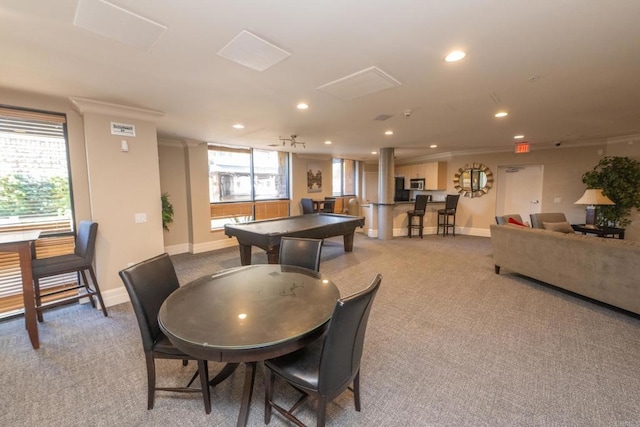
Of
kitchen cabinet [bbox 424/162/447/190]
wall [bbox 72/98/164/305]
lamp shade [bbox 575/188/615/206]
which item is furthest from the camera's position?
kitchen cabinet [bbox 424/162/447/190]

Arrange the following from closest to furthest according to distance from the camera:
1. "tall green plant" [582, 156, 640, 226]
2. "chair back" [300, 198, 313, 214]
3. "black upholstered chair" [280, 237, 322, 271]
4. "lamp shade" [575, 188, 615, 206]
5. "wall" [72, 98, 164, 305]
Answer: "black upholstered chair" [280, 237, 322, 271] → "wall" [72, 98, 164, 305] → "lamp shade" [575, 188, 615, 206] → "tall green plant" [582, 156, 640, 226] → "chair back" [300, 198, 313, 214]

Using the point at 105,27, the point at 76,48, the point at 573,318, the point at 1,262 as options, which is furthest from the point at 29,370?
the point at 573,318

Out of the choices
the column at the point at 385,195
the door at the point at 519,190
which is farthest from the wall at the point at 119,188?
the door at the point at 519,190

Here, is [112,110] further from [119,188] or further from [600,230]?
[600,230]

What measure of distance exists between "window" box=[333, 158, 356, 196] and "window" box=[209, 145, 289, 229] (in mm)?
2298

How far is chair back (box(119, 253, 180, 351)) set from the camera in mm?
1698

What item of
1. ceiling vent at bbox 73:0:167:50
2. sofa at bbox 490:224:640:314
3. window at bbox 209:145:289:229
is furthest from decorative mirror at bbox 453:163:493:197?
ceiling vent at bbox 73:0:167:50

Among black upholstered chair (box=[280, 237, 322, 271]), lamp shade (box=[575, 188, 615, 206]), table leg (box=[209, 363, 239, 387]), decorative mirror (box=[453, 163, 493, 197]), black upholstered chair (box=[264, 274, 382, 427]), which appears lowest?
table leg (box=[209, 363, 239, 387])

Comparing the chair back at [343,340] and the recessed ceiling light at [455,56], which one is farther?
the recessed ceiling light at [455,56]

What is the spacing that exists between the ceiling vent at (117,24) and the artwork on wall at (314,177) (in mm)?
6586

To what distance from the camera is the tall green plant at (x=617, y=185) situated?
5074mm

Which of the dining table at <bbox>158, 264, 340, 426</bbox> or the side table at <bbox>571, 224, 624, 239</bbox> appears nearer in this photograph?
the dining table at <bbox>158, 264, 340, 426</bbox>

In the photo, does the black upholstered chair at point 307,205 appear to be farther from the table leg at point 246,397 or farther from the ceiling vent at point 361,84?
the table leg at point 246,397

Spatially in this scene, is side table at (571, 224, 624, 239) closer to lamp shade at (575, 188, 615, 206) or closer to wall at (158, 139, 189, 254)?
lamp shade at (575, 188, 615, 206)
